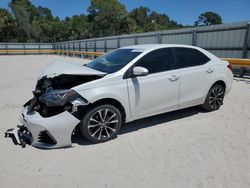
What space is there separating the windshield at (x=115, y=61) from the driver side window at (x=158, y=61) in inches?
7.9

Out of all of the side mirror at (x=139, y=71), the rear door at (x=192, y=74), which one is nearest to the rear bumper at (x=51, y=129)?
the side mirror at (x=139, y=71)

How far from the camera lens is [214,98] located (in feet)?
17.4

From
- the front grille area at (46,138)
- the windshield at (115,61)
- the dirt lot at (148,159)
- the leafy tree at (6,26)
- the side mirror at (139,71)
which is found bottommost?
the dirt lot at (148,159)

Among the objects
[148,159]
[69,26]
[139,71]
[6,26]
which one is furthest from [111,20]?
[148,159]

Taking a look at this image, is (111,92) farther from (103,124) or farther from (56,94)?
(56,94)

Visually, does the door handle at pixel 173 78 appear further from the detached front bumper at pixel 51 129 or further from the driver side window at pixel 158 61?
the detached front bumper at pixel 51 129

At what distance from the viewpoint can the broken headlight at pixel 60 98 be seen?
3454mm

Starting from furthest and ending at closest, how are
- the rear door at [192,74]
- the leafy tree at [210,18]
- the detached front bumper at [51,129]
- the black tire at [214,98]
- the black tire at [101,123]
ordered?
the leafy tree at [210,18], the black tire at [214,98], the rear door at [192,74], the black tire at [101,123], the detached front bumper at [51,129]

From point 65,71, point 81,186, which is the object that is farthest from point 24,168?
point 65,71

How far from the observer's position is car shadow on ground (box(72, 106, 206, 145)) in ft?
13.2

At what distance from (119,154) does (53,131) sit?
3.58 ft

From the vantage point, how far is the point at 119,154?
3.51m

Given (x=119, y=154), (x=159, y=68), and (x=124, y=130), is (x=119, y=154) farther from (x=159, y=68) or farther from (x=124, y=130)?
(x=159, y=68)

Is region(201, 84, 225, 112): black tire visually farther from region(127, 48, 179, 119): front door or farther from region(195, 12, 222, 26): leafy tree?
region(195, 12, 222, 26): leafy tree
